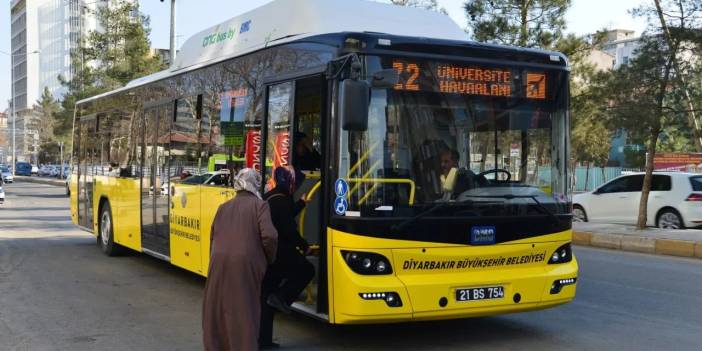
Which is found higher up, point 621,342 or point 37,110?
point 37,110

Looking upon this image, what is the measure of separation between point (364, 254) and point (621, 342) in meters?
2.65

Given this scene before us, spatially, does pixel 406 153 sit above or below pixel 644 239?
above

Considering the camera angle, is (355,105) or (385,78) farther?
(385,78)

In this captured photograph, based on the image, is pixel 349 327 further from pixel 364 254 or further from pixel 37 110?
pixel 37 110

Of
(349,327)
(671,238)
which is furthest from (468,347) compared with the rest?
(671,238)

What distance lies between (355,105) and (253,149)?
208cm

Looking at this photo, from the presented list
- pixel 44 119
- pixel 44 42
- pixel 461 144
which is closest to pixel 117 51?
pixel 461 144

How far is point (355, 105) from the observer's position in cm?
549

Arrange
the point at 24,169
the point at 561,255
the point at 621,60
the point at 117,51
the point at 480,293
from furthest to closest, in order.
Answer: the point at 24,169 < the point at 621,60 < the point at 117,51 < the point at 561,255 < the point at 480,293

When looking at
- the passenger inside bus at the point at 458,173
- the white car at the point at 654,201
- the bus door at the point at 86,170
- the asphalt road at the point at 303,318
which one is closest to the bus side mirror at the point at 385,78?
the passenger inside bus at the point at 458,173

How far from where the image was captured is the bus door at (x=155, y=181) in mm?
9641

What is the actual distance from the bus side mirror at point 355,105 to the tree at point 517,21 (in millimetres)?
14765

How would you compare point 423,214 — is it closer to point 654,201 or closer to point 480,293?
point 480,293

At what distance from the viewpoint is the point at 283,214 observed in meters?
5.87
